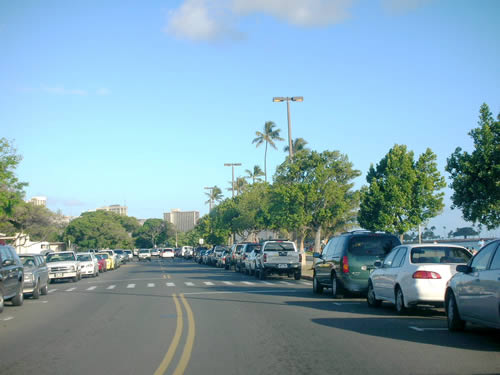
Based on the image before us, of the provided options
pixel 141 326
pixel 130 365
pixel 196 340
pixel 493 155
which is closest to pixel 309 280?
pixel 493 155

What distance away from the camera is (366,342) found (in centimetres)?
1024

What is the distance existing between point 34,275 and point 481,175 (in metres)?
19.2

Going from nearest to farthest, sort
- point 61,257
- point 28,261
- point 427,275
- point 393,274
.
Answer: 1. point 427,275
2. point 393,274
3. point 28,261
4. point 61,257

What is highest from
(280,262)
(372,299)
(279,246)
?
(279,246)

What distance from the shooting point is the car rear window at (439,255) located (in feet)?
45.4

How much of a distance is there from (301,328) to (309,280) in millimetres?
18349

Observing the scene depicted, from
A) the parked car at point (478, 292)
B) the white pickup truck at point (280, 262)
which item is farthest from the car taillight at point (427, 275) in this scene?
the white pickup truck at point (280, 262)

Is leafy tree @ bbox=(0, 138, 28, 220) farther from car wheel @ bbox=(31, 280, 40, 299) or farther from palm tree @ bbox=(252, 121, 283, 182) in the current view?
palm tree @ bbox=(252, 121, 283, 182)

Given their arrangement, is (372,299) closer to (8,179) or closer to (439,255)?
(439,255)

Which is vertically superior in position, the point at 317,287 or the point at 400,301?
the point at 400,301

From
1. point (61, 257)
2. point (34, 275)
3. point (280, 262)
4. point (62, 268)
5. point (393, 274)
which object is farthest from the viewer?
point (61, 257)

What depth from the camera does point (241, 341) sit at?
10.7 m

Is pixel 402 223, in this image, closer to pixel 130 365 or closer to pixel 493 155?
pixel 493 155

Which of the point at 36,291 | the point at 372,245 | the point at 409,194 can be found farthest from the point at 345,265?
the point at 409,194
